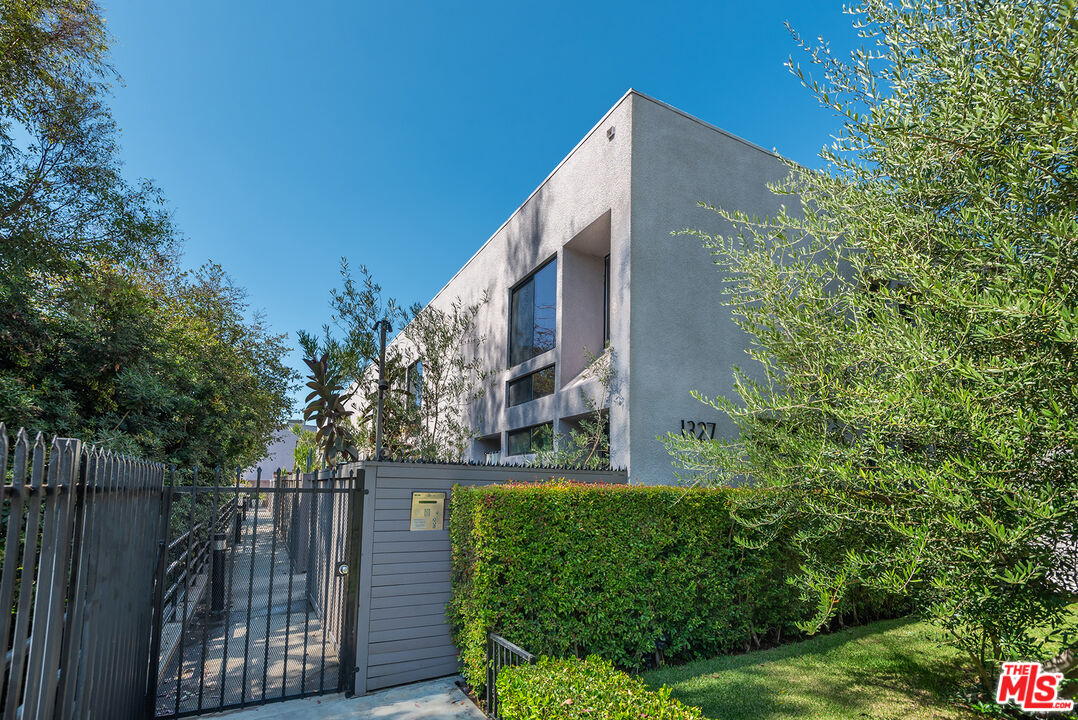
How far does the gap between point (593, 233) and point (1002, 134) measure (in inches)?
267

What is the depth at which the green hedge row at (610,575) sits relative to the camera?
217 inches

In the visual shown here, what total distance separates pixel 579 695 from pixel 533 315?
28.8 ft

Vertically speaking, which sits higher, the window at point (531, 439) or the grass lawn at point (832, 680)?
the window at point (531, 439)

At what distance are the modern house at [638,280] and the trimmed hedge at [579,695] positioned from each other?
384 cm

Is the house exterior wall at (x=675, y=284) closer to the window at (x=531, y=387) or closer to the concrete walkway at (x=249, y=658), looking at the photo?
the window at (x=531, y=387)

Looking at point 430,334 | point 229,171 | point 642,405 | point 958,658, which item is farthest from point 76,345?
point 958,658

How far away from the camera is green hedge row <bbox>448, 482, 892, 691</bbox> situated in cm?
550

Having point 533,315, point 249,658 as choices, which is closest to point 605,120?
point 533,315

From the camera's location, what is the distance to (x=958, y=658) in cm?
566

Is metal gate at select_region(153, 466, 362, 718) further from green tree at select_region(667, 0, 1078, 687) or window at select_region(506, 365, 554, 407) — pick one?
green tree at select_region(667, 0, 1078, 687)

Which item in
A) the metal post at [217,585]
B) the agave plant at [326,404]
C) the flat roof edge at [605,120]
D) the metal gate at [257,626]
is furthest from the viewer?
the agave plant at [326,404]

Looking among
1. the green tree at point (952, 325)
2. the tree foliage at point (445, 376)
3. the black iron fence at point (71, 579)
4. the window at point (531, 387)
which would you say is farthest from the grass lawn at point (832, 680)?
the tree foliage at point (445, 376)

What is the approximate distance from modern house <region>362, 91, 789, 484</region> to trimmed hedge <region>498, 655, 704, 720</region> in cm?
384

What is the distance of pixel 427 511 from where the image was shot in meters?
6.21
